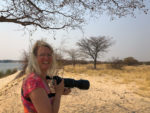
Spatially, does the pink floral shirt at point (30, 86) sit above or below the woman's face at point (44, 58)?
below

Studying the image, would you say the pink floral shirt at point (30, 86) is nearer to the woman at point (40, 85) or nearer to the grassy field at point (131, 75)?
the woman at point (40, 85)

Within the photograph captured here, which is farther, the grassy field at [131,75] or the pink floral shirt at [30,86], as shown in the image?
the grassy field at [131,75]

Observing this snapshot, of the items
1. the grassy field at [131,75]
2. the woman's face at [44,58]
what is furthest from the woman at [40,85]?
the grassy field at [131,75]

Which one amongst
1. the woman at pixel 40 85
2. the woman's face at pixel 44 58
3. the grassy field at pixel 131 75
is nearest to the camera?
the woman at pixel 40 85

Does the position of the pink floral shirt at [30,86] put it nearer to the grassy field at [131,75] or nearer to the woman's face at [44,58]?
the woman's face at [44,58]

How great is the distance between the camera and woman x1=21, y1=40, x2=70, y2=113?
0.88m

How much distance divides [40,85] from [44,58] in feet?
0.66

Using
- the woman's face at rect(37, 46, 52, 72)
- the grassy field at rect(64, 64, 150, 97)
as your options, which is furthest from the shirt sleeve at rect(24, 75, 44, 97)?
the grassy field at rect(64, 64, 150, 97)

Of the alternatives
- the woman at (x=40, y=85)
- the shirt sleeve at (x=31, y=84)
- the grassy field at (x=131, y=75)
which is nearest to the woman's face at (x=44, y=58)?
the woman at (x=40, y=85)

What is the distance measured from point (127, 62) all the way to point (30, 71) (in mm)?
30440

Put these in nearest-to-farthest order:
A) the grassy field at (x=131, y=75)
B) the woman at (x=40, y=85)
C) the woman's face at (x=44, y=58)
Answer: the woman at (x=40, y=85) < the woman's face at (x=44, y=58) < the grassy field at (x=131, y=75)

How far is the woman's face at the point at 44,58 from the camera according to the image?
3.39 feet

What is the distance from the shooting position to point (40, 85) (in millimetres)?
913

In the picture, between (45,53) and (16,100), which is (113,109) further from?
(45,53)
